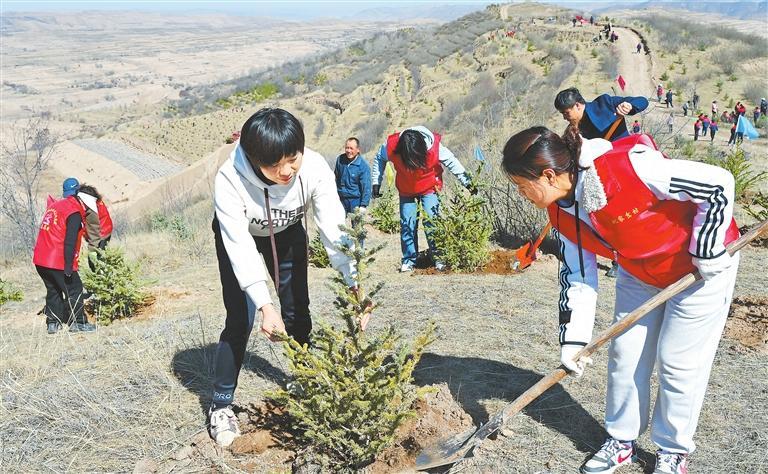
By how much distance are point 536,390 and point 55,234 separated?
459 cm

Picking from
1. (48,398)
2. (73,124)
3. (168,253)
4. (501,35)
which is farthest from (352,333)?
(73,124)

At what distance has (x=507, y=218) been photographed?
7270mm

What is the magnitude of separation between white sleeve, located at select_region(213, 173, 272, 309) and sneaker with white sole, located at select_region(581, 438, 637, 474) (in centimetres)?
161

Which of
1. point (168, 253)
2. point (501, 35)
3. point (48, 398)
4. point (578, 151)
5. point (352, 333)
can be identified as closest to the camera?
point (578, 151)

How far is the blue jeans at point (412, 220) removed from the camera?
243 inches

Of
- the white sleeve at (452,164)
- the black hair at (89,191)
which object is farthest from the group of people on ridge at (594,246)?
the black hair at (89,191)

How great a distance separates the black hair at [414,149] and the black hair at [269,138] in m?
3.37

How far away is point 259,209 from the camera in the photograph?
2768 millimetres

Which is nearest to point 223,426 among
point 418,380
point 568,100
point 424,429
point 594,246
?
point 424,429

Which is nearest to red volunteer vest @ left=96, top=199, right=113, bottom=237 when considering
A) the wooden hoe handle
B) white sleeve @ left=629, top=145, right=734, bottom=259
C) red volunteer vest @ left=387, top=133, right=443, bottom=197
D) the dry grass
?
the dry grass

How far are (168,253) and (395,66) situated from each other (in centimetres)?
3055

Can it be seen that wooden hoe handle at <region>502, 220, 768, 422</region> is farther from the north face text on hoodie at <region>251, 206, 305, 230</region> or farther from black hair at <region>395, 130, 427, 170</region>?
black hair at <region>395, 130, 427, 170</region>

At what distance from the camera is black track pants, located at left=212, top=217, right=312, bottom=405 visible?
2.96 metres

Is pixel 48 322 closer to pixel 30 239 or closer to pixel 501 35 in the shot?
pixel 30 239
